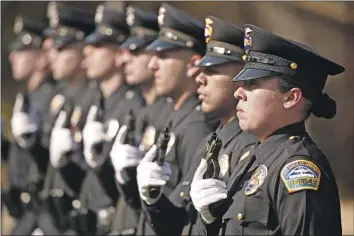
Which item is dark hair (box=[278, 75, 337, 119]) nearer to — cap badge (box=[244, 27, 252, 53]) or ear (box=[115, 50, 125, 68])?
cap badge (box=[244, 27, 252, 53])

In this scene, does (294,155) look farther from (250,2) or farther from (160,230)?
(250,2)

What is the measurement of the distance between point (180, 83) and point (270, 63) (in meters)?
2.04

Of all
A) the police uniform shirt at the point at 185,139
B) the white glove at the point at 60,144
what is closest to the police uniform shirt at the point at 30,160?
the white glove at the point at 60,144

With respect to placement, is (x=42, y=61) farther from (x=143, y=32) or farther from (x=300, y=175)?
(x=300, y=175)

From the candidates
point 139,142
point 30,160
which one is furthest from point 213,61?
point 30,160

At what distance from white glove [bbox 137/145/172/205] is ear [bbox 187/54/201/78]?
2.22ft

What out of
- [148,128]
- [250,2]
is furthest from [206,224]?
[250,2]

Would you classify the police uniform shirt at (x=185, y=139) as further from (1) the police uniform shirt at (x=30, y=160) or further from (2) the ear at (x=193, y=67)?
(1) the police uniform shirt at (x=30, y=160)

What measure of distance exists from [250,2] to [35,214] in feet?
13.3

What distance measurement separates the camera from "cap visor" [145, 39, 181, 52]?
7.36m

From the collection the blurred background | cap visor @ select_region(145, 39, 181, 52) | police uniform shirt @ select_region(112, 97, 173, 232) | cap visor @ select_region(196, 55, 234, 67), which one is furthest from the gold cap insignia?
the blurred background

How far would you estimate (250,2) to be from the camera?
12.9 m

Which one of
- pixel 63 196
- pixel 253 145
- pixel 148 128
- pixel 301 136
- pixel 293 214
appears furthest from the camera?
pixel 63 196

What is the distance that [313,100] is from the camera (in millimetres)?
5309
